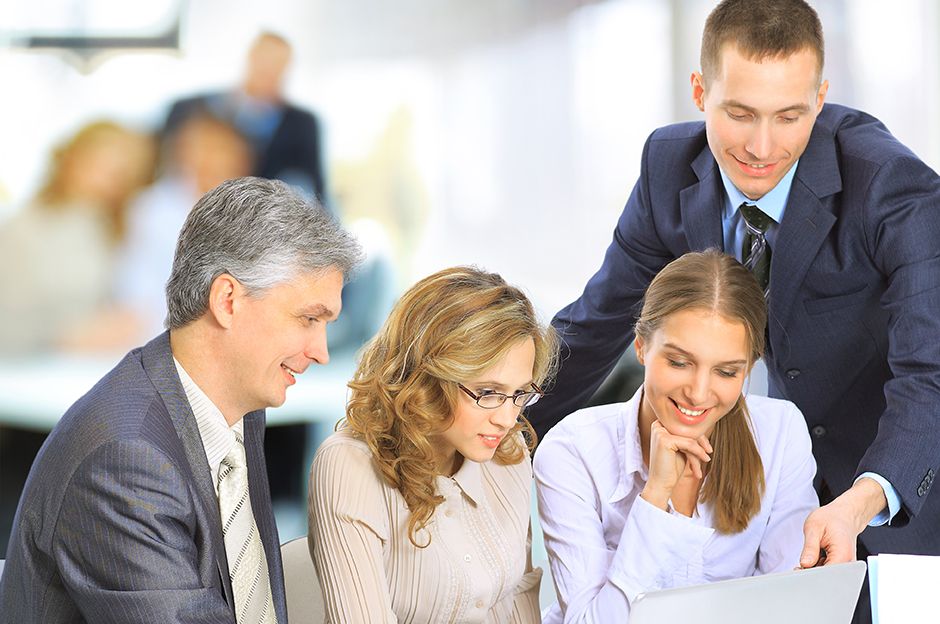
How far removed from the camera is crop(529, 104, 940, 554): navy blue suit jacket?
1.91 m

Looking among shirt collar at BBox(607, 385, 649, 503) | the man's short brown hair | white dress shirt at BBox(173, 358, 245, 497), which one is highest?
the man's short brown hair

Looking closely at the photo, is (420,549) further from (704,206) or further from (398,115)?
(398,115)

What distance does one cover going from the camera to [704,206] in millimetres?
2188

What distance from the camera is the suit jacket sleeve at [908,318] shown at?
6.11 feet

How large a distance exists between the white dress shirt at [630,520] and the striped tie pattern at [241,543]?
1.60ft

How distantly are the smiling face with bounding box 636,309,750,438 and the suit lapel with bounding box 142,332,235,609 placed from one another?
83 cm

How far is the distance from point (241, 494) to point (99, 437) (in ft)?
1.03

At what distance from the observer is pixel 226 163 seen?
4.32 m

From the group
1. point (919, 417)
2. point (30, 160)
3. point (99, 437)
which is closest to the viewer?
point (99, 437)

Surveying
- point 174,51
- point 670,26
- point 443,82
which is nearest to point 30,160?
point 174,51

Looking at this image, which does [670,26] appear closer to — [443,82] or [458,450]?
[443,82]

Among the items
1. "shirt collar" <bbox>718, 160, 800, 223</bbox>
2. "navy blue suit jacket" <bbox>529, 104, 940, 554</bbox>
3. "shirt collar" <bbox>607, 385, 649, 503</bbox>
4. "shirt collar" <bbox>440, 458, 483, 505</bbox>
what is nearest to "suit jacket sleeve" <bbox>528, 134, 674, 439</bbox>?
"navy blue suit jacket" <bbox>529, 104, 940, 554</bbox>

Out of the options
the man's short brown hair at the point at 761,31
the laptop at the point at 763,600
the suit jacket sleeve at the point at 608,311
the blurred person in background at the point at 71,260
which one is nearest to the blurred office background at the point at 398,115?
the blurred person in background at the point at 71,260

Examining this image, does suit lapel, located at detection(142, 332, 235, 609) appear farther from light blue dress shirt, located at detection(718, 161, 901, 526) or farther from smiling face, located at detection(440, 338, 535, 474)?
light blue dress shirt, located at detection(718, 161, 901, 526)
